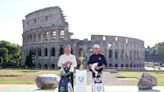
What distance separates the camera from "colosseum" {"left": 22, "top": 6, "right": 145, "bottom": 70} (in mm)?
82438

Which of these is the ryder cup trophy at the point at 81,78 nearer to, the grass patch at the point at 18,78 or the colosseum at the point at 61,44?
the grass patch at the point at 18,78

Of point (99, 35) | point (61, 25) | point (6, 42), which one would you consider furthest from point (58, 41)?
point (6, 42)

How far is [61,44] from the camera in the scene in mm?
83750

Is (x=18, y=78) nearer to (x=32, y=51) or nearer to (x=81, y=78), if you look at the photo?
(x=81, y=78)

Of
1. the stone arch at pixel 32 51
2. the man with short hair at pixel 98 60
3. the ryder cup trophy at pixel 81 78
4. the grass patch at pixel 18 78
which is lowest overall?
the grass patch at pixel 18 78

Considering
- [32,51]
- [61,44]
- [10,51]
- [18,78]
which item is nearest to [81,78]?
[18,78]

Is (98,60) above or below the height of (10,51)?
below

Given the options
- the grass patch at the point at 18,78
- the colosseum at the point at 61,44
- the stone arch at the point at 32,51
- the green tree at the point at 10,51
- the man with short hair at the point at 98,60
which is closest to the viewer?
the man with short hair at the point at 98,60

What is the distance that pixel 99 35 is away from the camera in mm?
84062

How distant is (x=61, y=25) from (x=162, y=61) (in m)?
71.2

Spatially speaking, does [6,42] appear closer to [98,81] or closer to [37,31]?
[37,31]

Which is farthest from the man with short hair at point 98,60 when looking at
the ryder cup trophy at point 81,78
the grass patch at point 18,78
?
the grass patch at point 18,78

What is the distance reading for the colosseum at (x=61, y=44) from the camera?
82.4 metres

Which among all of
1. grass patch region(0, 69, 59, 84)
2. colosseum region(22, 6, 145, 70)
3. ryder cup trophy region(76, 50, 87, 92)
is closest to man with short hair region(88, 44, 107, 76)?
ryder cup trophy region(76, 50, 87, 92)
